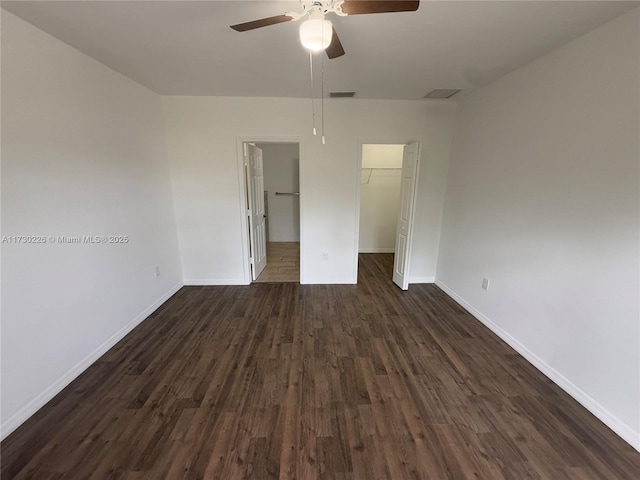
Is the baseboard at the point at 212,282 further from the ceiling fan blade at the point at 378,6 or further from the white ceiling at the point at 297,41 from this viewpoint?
the ceiling fan blade at the point at 378,6

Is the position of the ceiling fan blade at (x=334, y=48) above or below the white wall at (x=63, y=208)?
above

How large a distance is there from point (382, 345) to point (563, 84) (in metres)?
2.57

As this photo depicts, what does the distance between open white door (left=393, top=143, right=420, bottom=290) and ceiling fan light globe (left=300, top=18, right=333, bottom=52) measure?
86.4 inches

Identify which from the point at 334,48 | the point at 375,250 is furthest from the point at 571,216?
the point at 375,250

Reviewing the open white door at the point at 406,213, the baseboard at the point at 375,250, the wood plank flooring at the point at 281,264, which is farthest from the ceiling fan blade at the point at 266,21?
the baseboard at the point at 375,250

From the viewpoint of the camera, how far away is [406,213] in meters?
3.63

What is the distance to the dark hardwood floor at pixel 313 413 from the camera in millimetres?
1458

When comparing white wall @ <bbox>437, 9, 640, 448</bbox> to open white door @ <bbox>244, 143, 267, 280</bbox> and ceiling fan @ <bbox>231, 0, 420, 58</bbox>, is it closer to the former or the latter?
ceiling fan @ <bbox>231, 0, 420, 58</bbox>

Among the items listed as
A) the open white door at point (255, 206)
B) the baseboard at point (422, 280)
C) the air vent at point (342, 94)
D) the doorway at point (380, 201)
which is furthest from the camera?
the doorway at point (380, 201)

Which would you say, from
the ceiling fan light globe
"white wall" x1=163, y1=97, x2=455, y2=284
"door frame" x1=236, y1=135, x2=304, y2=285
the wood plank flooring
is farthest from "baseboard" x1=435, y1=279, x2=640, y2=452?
the ceiling fan light globe

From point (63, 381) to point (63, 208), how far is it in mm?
1291

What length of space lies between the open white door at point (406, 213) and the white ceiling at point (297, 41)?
84 centimetres

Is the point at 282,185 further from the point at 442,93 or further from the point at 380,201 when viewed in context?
the point at 442,93

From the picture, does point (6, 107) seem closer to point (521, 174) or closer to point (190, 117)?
point (190, 117)
